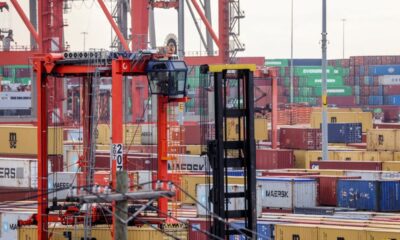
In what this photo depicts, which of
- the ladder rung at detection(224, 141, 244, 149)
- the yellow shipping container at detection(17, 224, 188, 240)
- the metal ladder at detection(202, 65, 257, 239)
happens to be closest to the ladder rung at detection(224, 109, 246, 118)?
the metal ladder at detection(202, 65, 257, 239)

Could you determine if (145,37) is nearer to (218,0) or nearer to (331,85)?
(218,0)

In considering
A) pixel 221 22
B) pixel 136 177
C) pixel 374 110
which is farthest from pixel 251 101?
pixel 374 110

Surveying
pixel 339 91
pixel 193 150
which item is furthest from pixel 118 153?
pixel 339 91

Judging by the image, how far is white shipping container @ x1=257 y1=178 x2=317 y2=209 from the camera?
34.2 meters

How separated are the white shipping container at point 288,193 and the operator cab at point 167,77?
358 inches

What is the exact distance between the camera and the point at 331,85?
10762 cm

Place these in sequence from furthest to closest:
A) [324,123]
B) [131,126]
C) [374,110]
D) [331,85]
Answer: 1. [331,85]
2. [374,110]
3. [131,126]
4. [324,123]

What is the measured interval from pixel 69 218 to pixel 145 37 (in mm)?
34339

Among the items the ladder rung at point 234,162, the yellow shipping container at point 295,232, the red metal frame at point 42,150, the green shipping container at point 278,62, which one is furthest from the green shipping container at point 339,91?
the ladder rung at point 234,162

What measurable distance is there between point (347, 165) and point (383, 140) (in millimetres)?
9956

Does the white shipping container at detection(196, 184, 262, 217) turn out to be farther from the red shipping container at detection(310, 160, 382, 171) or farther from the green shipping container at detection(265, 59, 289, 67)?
the green shipping container at detection(265, 59, 289, 67)

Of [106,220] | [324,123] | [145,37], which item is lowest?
[106,220]

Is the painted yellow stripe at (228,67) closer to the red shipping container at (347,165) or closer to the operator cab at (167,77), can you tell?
the operator cab at (167,77)

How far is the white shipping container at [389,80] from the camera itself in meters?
101
